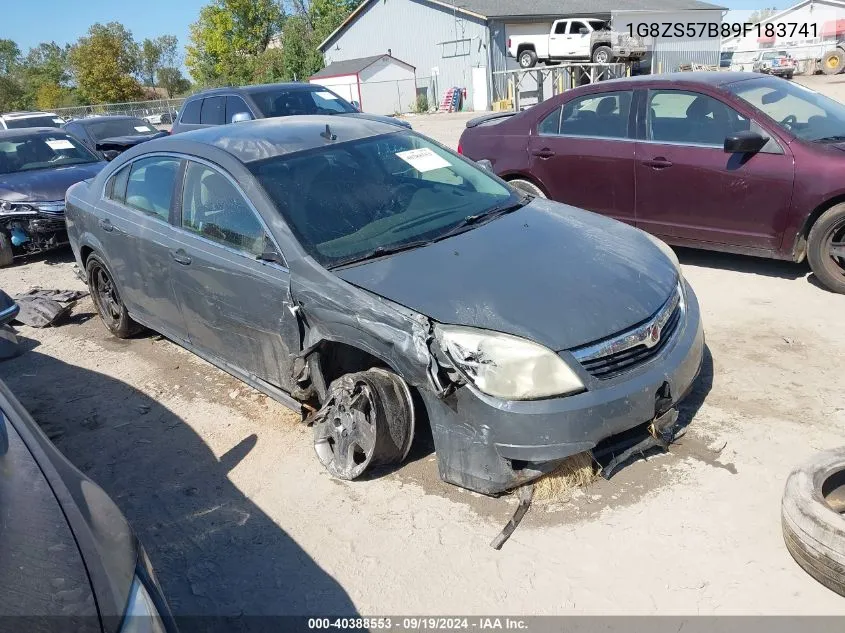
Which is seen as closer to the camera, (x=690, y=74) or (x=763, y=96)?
(x=763, y=96)

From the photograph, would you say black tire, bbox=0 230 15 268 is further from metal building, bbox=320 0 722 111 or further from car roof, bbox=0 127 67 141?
metal building, bbox=320 0 722 111

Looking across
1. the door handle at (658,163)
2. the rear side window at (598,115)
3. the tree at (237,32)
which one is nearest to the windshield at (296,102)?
the rear side window at (598,115)

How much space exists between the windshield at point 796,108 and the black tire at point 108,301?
533 centimetres

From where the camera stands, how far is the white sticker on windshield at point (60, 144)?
1039 centimetres

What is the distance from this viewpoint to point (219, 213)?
14.0 ft

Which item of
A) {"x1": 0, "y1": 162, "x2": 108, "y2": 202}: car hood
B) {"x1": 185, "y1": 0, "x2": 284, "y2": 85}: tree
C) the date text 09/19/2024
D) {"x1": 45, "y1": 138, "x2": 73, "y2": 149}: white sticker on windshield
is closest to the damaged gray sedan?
{"x1": 0, "y1": 162, "x2": 108, "y2": 202}: car hood

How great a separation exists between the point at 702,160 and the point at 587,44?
94.9 feet

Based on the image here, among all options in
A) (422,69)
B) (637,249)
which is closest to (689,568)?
(637,249)

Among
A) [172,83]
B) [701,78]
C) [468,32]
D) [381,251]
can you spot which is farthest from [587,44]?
[172,83]

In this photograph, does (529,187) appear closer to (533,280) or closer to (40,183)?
(533,280)

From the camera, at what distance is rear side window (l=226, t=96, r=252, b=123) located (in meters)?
11.0

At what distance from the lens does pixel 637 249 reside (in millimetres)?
3965

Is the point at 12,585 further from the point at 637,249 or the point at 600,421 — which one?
the point at 637,249

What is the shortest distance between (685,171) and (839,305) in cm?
161
